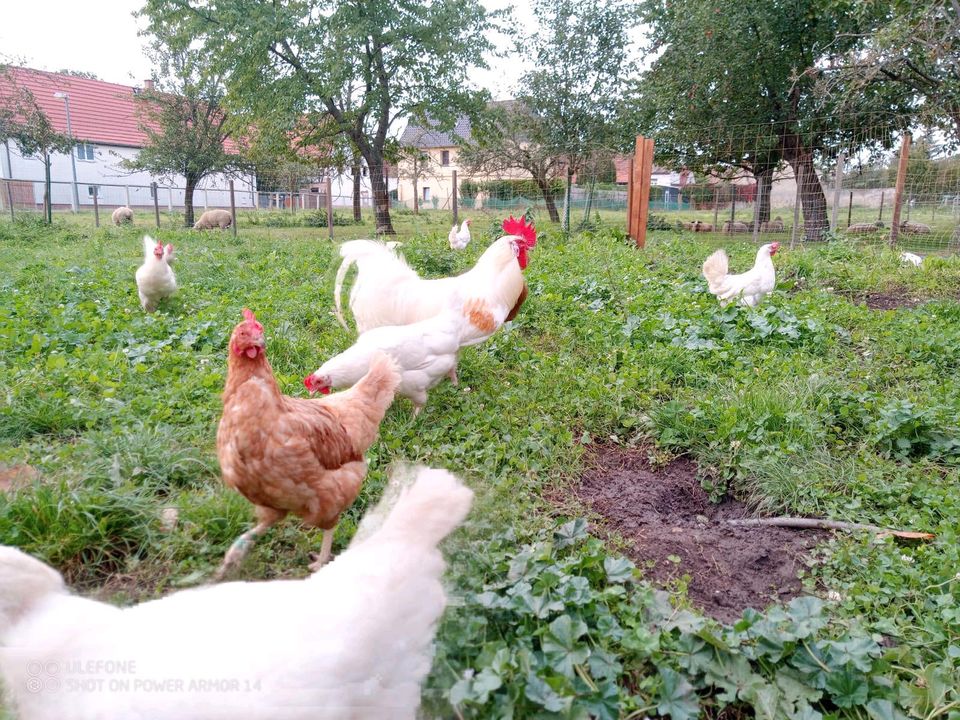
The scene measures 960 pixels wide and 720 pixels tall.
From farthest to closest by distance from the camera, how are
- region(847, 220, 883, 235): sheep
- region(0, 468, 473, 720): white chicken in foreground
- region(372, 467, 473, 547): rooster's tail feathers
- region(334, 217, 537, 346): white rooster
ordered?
region(847, 220, 883, 235): sheep
region(334, 217, 537, 346): white rooster
region(372, 467, 473, 547): rooster's tail feathers
region(0, 468, 473, 720): white chicken in foreground

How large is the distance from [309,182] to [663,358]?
77.4ft

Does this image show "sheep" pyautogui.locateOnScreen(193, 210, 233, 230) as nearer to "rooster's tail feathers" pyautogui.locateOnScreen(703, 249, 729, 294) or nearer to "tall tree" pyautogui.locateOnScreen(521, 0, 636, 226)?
"tall tree" pyautogui.locateOnScreen(521, 0, 636, 226)

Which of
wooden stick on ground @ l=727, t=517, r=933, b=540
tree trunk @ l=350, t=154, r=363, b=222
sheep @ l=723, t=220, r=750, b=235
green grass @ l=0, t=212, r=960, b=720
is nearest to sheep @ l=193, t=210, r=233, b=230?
tree trunk @ l=350, t=154, r=363, b=222

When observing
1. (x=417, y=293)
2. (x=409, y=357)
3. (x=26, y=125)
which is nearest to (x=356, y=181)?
(x=26, y=125)

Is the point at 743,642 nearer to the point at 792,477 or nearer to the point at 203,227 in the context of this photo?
the point at 792,477

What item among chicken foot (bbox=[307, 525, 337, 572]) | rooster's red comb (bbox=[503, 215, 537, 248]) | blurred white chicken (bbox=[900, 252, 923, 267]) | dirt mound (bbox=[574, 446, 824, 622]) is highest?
rooster's red comb (bbox=[503, 215, 537, 248])

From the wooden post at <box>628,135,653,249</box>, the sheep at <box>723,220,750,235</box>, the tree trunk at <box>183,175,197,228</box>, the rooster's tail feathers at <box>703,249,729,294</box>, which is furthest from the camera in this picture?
the tree trunk at <box>183,175,197,228</box>

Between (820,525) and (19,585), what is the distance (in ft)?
9.89

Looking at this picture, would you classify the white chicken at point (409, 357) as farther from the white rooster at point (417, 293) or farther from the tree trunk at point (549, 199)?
the tree trunk at point (549, 199)

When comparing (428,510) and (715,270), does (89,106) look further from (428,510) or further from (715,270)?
(428,510)

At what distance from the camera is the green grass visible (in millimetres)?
1881

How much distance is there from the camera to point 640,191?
36.2 feet

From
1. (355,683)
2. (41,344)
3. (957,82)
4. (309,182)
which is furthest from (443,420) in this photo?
(309,182)

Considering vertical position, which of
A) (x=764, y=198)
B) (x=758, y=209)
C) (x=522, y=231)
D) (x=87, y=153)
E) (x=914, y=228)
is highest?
(x=87, y=153)
